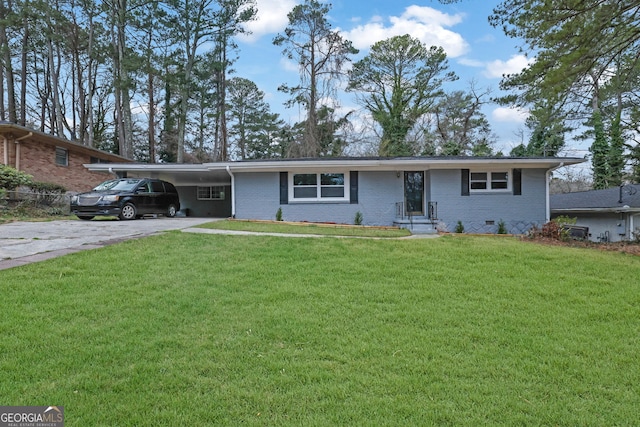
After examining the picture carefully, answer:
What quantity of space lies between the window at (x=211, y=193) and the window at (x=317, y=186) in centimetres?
614

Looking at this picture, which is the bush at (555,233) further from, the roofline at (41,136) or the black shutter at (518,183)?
the roofline at (41,136)

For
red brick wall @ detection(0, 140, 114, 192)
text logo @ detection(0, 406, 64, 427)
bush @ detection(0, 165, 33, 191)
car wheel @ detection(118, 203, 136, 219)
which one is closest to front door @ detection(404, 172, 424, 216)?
car wheel @ detection(118, 203, 136, 219)

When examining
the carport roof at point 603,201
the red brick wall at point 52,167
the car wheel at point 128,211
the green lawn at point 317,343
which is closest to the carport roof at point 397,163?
the car wheel at point 128,211

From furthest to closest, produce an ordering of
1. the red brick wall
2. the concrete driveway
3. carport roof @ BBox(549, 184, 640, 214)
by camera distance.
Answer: the red brick wall < carport roof @ BBox(549, 184, 640, 214) < the concrete driveway

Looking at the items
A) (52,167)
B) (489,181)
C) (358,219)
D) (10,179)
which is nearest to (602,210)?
(489,181)

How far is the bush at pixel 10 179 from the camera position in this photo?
1154 cm

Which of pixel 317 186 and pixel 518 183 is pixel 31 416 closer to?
pixel 317 186

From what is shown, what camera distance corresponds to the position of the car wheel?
10.9 meters

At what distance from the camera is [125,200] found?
11.0 metres

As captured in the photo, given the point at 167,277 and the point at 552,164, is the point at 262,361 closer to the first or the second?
the point at 167,277

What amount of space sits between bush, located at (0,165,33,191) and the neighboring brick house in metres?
2.42

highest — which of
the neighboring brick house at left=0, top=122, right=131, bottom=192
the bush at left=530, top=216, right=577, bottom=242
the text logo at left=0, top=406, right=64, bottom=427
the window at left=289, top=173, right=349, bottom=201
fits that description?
the neighboring brick house at left=0, top=122, right=131, bottom=192

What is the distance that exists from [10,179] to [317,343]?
45.9 feet

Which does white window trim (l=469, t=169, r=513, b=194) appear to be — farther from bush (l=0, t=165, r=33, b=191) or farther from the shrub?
bush (l=0, t=165, r=33, b=191)
